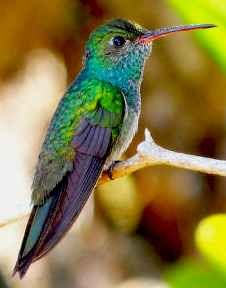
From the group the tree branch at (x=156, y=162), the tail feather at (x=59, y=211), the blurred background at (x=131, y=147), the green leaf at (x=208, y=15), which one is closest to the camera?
the green leaf at (x=208, y=15)

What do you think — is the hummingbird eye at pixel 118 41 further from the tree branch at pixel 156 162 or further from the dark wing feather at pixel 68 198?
the tree branch at pixel 156 162

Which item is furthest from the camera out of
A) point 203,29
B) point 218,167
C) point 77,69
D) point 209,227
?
point 77,69

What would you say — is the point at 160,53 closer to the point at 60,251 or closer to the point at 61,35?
the point at 61,35

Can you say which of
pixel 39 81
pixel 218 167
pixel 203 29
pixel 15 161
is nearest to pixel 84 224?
pixel 15 161

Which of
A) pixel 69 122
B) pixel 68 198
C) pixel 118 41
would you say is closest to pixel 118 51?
pixel 118 41

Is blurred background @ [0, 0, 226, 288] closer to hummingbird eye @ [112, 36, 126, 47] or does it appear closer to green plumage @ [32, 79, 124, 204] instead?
hummingbird eye @ [112, 36, 126, 47]

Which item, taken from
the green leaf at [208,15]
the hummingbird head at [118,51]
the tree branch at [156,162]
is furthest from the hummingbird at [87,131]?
the green leaf at [208,15]

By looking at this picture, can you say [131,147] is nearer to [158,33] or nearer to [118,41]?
[118,41]

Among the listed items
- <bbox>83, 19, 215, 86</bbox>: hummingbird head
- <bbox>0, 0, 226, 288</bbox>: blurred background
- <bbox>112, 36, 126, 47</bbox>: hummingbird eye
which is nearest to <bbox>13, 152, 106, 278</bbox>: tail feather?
<bbox>83, 19, 215, 86</bbox>: hummingbird head
